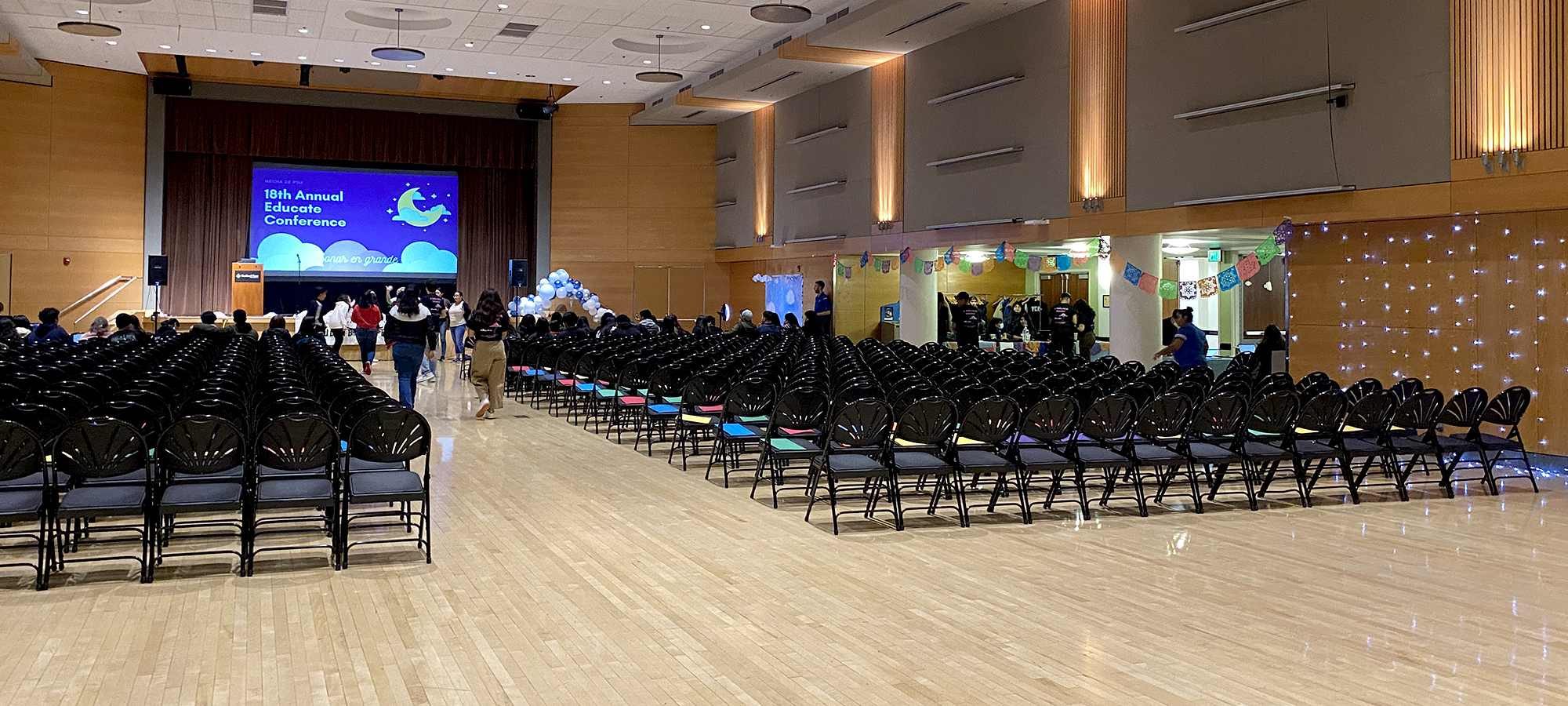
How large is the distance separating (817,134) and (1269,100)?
435 inches

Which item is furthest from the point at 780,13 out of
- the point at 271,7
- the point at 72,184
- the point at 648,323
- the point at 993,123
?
the point at 72,184

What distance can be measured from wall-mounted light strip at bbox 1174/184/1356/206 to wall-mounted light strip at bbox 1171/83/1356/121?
99cm

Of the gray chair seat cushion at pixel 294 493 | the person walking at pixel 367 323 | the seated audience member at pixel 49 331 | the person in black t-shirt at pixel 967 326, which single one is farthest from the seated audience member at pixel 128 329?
the person in black t-shirt at pixel 967 326

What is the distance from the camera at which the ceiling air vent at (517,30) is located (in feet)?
62.7

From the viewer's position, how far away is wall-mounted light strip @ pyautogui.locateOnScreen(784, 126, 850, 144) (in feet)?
70.8

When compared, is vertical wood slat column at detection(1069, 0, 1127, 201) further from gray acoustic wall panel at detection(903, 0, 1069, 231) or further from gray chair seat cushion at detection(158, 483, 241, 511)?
gray chair seat cushion at detection(158, 483, 241, 511)

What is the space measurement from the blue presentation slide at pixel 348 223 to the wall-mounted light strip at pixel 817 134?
9052mm

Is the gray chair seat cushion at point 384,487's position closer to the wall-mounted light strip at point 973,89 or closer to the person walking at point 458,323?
the wall-mounted light strip at point 973,89

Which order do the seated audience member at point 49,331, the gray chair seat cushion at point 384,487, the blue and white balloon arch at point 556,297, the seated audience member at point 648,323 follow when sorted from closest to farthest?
the gray chair seat cushion at point 384,487 < the seated audience member at point 49,331 < the seated audience member at point 648,323 < the blue and white balloon arch at point 556,297

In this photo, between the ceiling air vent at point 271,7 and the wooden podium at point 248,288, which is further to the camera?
the wooden podium at point 248,288

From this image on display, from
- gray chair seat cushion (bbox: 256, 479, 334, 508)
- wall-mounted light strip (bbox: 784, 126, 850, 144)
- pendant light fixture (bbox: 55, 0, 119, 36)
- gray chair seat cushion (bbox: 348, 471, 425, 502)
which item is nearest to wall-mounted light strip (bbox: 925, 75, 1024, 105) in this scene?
wall-mounted light strip (bbox: 784, 126, 850, 144)

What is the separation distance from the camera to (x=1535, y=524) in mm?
7254

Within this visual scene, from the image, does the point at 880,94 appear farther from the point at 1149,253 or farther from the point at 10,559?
the point at 10,559

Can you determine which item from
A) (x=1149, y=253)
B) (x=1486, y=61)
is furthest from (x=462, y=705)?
(x=1149, y=253)
